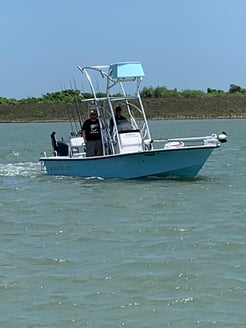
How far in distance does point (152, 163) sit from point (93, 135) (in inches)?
75.0

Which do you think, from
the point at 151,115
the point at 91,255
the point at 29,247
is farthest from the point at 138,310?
the point at 151,115

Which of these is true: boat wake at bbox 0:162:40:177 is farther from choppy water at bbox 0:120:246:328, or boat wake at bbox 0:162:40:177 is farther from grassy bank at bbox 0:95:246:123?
grassy bank at bbox 0:95:246:123

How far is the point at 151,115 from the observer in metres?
99.7

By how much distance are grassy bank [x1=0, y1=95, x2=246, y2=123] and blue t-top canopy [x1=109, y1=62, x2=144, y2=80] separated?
250 ft

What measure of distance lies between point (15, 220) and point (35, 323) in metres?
6.77

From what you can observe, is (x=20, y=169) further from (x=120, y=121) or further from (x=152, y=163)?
(x=152, y=163)

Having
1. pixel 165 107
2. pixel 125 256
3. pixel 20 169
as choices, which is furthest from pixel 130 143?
pixel 165 107

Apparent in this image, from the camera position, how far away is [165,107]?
102250mm

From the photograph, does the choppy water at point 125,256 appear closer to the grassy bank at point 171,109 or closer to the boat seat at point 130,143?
the boat seat at point 130,143

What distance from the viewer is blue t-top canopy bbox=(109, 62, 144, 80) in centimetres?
2134

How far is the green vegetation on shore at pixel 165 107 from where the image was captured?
100125 millimetres

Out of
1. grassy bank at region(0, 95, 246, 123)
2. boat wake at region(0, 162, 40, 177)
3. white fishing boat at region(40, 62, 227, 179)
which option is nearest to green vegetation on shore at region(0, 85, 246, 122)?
grassy bank at region(0, 95, 246, 123)

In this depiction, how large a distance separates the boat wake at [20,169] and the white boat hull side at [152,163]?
420 centimetres

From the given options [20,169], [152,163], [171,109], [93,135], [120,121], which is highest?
[120,121]
